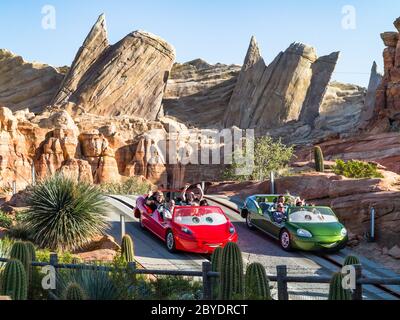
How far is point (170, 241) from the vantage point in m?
15.7

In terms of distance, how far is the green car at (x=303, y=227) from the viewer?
52.2 feet

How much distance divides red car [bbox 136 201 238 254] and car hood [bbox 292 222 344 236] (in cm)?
193

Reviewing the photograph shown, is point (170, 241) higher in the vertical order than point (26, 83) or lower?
lower

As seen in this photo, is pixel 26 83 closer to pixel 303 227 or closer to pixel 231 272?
pixel 303 227

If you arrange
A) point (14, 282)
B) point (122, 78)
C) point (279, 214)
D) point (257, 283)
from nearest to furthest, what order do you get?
point (257, 283)
point (14, 282)
point (279, 214)
point (122, 78)

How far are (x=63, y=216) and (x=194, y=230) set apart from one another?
3.98 metres

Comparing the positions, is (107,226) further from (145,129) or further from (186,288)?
(145,129)

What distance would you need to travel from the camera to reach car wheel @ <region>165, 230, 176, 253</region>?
15.5 meters

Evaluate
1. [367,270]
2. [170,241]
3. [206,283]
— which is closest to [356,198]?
[367,270]

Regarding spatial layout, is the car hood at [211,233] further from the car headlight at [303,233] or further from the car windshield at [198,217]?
the car headlight at [303,233]

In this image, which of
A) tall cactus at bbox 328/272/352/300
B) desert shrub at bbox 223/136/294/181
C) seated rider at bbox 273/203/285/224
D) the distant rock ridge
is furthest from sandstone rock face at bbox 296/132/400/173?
tall cactus at bbox 328/272/352/300

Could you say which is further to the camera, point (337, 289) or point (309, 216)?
point (309, 216)

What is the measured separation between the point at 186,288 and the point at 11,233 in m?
8.16

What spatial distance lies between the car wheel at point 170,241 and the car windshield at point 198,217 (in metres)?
0.41
